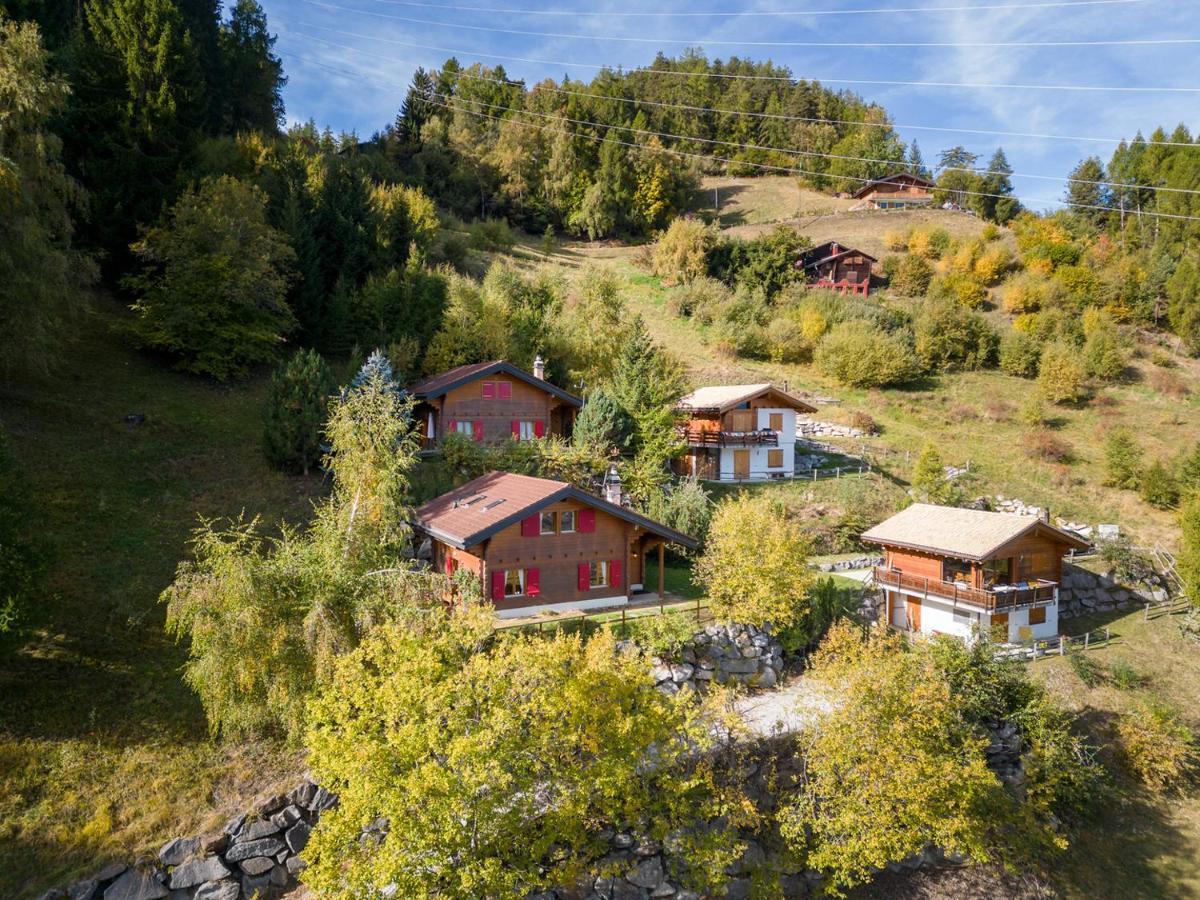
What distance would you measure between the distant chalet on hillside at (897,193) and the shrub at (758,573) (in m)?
74.9

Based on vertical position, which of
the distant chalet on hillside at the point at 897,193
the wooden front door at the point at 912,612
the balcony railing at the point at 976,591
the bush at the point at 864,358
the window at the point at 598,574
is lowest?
the wooden front door at the point at 912,612

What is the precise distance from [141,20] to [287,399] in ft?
87.8

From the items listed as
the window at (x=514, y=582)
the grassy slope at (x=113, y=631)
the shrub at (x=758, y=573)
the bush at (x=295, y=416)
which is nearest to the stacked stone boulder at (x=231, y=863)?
the grassy slope at (x=113, y=631)

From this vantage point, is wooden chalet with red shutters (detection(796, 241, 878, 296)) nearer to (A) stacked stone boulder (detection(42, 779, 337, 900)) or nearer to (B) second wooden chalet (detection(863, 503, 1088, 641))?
(B) second wooden chalet (detection(863, 503, 1088, 641))

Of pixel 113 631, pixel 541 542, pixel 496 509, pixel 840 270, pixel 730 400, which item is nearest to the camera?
pixel 113 631

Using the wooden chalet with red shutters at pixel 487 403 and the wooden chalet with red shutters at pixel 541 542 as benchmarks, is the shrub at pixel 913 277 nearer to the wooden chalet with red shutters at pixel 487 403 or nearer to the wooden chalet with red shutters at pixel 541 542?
the wooden chalet with red shutters at pixel 487 403

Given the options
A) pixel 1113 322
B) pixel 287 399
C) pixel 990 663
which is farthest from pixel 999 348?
pixel 287 399

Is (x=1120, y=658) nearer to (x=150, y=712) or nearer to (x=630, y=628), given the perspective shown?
(x=630, y=628)

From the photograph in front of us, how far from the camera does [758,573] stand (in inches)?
893

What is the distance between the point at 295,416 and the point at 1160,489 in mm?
43169

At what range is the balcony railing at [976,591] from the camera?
1035 inches

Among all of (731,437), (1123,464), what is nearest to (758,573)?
(731,437)

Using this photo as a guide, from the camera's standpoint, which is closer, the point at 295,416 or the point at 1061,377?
the point at 295,416

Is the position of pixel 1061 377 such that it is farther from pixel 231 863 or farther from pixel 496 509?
pixel 231 863
